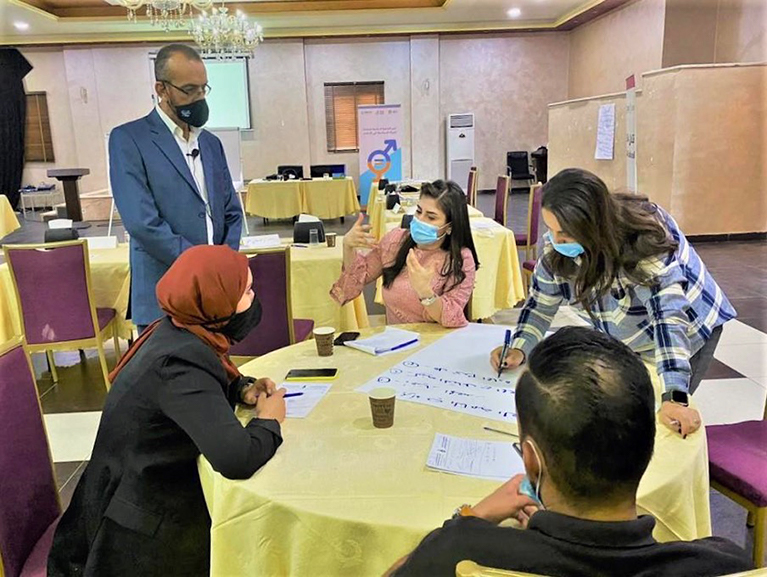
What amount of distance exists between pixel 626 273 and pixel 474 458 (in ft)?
2.29

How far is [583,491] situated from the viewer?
832mm

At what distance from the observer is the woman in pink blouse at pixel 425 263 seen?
226 cm

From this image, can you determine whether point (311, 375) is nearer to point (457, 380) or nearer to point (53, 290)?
point (457, 380)

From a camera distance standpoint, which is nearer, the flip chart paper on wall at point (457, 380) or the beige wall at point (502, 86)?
the flip chart paper on wall at point (457, 380)

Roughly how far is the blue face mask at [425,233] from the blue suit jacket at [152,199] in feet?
2.73

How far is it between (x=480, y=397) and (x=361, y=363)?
42cm

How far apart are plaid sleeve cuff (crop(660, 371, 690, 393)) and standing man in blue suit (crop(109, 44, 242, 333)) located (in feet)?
5.58

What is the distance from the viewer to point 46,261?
3.28 m

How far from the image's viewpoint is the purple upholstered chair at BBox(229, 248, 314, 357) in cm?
286

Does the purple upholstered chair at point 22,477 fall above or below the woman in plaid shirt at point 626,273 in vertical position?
below

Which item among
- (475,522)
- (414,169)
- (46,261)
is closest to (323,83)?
(414,169)

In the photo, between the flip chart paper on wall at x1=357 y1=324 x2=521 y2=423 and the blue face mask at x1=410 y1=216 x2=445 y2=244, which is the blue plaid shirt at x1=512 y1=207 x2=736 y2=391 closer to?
the flip chart paper on wall at x1=357 y1=324 x2=521 y2=423

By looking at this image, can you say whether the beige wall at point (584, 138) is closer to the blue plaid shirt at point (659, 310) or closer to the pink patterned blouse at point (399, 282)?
the pink patterned blouse at point (399, 282)

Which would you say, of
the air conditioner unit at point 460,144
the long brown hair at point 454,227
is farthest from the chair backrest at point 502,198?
the air conditioner unit at point 460,144
